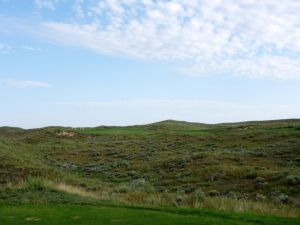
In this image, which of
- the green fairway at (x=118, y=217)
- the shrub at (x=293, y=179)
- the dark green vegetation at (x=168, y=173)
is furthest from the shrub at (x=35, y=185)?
the shrub at (x=293, y=179)

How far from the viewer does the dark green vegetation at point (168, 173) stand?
19750 millimetres

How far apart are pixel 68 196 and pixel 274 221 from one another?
8.74 m

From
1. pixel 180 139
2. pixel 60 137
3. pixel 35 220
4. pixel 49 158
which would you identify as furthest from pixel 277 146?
pixel 60 137

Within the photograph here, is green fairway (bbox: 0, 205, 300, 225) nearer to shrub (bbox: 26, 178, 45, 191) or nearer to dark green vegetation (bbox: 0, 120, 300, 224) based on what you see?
dark green vegetation (bbox: 0, 120, 300, 224)

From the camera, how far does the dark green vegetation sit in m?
19.8

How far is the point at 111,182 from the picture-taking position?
34.1 meters

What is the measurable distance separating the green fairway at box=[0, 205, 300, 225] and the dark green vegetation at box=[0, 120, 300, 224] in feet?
4.74

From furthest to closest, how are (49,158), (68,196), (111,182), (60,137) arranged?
(60,137) < (49,158) < (111,182) < (68,196)

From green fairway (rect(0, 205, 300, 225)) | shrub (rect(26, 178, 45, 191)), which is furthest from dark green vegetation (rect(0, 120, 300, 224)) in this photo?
green fairway (rect(0, 205, 300, 225))

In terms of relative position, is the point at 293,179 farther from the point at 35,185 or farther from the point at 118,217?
the point at 118,217

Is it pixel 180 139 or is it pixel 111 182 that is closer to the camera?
pixel 111 182

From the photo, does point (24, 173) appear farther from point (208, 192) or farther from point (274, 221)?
point (274, 221)

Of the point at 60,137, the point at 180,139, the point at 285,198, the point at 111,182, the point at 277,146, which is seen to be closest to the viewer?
the point at 285,198

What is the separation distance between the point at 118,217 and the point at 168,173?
22481 millimetres
